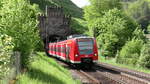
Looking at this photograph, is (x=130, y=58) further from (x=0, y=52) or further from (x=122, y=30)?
(x=0, y=52)

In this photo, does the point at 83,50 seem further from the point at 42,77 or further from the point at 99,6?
the point at 99,6

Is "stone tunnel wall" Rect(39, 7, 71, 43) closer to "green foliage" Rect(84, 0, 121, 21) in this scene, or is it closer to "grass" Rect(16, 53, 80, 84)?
"green foliage" Rect(84, 0, 121, 21)

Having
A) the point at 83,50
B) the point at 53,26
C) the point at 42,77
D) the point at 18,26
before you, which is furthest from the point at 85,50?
the point at 53,26

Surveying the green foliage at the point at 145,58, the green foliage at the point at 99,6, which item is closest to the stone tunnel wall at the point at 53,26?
the green foliage at the point at 99,6

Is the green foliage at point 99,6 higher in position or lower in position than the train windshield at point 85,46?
higher

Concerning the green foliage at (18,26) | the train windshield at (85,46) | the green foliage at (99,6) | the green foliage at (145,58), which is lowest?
the green foliage at (145,58)

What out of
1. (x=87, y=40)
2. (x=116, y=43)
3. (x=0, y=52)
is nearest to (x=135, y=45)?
(x=116, y=43)

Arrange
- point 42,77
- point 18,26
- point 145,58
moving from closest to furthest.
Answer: point 42,77 < point 18,26 < point 145,58

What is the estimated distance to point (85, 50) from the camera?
28.9 metres

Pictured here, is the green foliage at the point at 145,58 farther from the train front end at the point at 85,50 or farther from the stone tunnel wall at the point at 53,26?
the stone tunnel wall at the point at 53,26

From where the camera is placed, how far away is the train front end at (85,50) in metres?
28.7

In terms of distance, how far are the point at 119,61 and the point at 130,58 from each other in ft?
9.98

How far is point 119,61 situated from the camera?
43062mm

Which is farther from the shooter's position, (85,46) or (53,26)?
(53,26)
